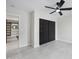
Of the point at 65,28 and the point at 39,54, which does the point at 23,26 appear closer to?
the point at 39,54

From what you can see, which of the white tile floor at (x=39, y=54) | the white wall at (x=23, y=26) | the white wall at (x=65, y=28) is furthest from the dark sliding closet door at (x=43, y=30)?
the white wall at (x=65, y=28)

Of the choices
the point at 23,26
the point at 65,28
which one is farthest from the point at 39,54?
the point at 65,28

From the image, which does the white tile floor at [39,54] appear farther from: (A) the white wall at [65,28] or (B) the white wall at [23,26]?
(A) the white wall at [65,28]

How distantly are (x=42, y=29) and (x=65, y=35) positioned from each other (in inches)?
114

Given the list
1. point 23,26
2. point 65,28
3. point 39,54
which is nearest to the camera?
point 39,54

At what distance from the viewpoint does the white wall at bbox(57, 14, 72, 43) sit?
23.3 ft

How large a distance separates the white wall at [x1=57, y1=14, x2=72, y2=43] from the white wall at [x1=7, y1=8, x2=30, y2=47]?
3.66m

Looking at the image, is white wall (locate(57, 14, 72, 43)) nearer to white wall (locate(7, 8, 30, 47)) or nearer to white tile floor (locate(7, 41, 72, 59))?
white tile floor (locate(7, 41, 72, 59))

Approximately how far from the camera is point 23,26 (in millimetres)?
5301

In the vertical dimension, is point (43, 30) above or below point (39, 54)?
above

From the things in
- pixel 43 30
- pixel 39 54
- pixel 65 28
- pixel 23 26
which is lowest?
pixel 39 54

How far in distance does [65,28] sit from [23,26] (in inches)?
163
